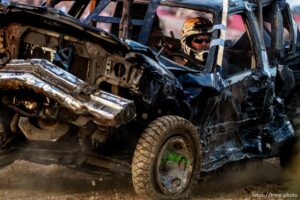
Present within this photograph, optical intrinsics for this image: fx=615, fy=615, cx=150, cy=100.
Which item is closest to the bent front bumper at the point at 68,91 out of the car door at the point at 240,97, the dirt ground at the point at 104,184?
the dirt ground at the point at 104,184

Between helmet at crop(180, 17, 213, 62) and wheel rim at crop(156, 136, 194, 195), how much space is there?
1087 millimetres

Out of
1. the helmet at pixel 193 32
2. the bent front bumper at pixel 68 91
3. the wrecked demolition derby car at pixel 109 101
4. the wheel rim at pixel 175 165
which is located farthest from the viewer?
the helmet at pixel 193 32

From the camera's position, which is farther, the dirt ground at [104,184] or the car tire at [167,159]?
the dirt ground at [104,184]

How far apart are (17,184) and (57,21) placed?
5.87 feet

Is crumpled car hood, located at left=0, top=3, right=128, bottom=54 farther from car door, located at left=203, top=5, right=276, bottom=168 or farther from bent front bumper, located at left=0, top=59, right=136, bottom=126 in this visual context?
car door, located at left=203, top=5, right=276, bottom=168

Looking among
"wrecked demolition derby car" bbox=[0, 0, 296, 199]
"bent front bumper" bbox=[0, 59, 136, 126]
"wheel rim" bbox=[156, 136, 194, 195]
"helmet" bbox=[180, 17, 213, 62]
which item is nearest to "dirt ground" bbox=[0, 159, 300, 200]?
"wrecked demolition derby car" bbox=[0, 0, 296, 199]

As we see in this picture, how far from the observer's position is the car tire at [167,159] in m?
4.64

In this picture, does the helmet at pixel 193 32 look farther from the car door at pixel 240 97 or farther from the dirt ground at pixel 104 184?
the dirt ground at pixel 104 184

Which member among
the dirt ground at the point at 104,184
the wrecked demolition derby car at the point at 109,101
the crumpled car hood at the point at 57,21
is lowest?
the dirt ground at the point at 104,184

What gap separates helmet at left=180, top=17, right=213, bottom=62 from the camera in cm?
585

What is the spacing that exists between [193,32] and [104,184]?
171 centimetres

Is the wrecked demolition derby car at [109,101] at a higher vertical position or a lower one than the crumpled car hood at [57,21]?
lower

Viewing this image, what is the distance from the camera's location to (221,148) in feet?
19.2

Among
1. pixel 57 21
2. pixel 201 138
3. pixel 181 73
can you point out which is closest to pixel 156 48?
pixel 181 73
